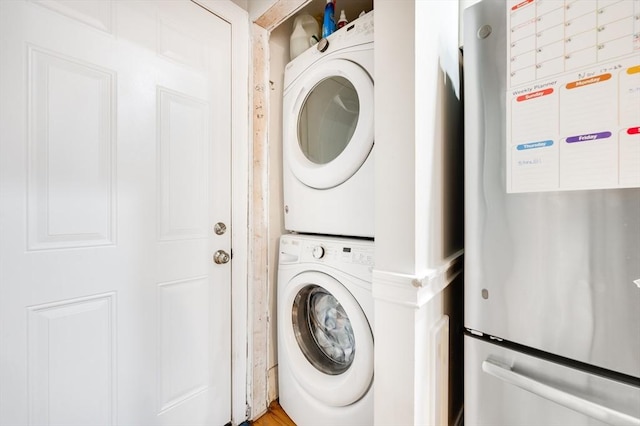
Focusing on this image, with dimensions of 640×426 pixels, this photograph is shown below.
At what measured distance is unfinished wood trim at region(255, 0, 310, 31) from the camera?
1166 millimetres

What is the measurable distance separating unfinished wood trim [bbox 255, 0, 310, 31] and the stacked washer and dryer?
0.18m

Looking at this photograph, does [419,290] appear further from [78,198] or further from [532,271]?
[78,198]

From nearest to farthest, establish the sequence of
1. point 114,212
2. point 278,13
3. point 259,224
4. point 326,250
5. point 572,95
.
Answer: point 572,95, point 114,212, point 326,250, point 278,13, point 259,224

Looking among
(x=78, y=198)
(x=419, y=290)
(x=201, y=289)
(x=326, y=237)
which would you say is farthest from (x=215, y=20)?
(x=419, y=290)

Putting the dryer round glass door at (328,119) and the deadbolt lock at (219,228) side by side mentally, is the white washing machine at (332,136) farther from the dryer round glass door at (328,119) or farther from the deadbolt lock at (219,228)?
the deadbolt lock at (219,228)

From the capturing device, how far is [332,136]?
48.4 inches

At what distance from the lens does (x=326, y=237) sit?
1.21m

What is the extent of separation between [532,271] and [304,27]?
1526 millimetres

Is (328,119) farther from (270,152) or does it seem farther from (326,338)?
(326,338)

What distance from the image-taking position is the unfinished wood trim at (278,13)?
1.17 meters

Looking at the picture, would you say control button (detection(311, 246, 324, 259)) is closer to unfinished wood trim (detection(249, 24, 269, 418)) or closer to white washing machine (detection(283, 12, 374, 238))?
white washing machine (detection(283, 12, 374, 238))

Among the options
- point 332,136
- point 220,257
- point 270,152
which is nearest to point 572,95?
point 332,136

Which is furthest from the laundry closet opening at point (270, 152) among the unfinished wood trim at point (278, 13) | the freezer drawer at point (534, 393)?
the freezer drawer at point (534, 393)

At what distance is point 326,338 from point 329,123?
3.46 feet
